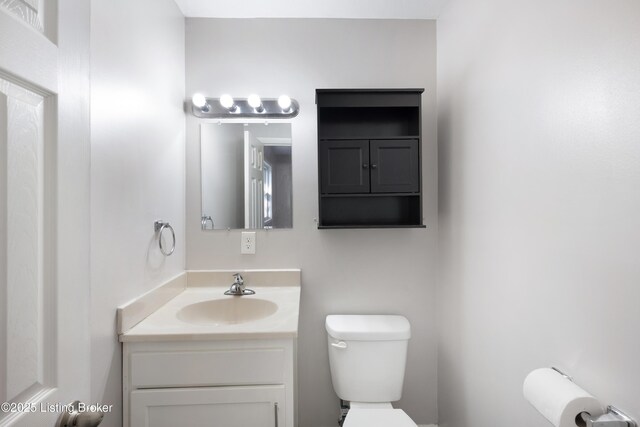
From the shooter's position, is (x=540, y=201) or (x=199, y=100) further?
(x=199, y=100)

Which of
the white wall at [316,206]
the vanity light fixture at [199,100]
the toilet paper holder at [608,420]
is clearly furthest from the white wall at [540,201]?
the vanity light fixture at [199,100]

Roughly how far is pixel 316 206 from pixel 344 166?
0.31 meters

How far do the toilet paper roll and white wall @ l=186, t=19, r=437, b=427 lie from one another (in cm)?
99

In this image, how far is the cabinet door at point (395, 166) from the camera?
1.74 metres

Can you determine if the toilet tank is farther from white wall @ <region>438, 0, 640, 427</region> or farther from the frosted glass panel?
the frosted glass panel

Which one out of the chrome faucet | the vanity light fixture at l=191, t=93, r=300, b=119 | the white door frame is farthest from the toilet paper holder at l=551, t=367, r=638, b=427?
the vanity light fixture at l=191, t=93, r=300, b=119

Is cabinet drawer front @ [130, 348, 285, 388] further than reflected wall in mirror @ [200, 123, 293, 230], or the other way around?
reflected wall in mirror @ [200, 123, 293, 230]

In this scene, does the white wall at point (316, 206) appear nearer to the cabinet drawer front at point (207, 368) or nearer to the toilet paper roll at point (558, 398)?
the cabinet drawer front at point (207, 368)

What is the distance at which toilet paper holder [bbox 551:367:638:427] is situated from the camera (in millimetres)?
759

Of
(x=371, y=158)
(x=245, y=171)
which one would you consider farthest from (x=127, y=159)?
(x=371, y=158)

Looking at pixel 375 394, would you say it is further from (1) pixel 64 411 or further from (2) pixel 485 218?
(1) pixel 64 411

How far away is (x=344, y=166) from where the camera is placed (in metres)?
1.75

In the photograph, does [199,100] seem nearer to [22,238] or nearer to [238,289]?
[238,289]

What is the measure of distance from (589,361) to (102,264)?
1.49 m
